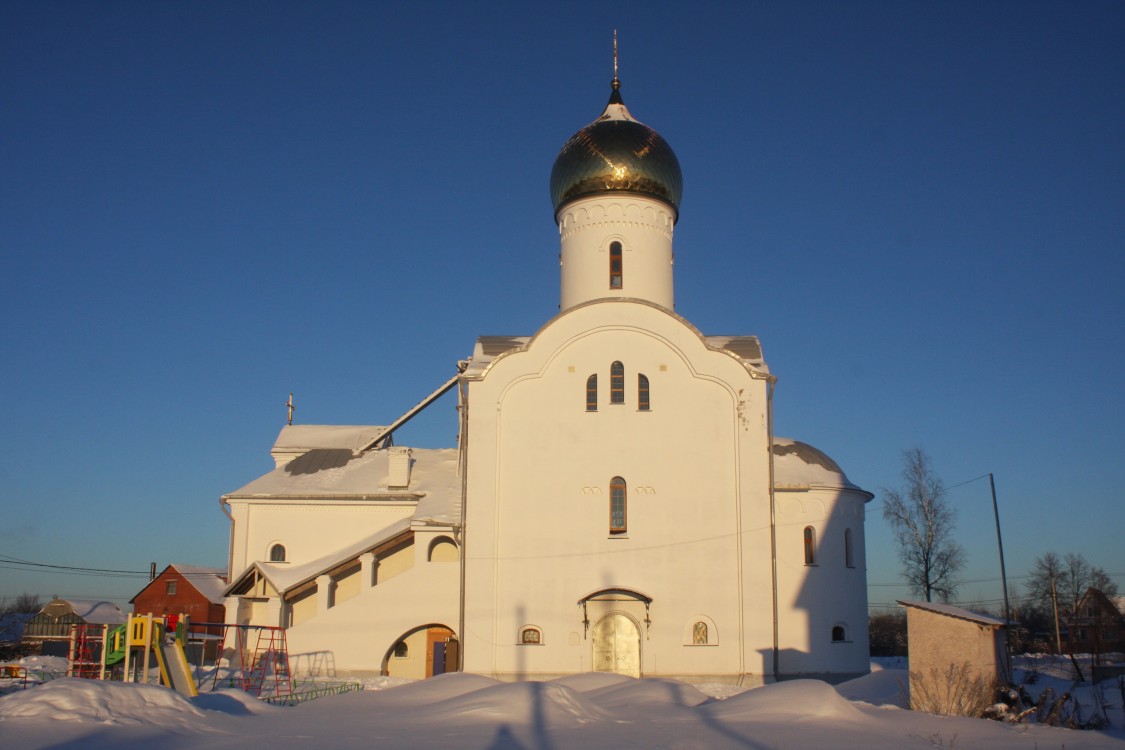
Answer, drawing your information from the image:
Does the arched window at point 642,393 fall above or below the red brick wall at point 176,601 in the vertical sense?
above

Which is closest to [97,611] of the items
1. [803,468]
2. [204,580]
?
[204,580]

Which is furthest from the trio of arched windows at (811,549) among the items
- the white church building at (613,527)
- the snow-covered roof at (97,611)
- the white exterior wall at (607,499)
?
the snow-covered roof at (97,611)

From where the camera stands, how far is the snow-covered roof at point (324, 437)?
29.7 m

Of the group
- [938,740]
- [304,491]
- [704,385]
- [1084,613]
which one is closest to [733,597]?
[704,385]

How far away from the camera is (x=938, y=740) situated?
1070cm

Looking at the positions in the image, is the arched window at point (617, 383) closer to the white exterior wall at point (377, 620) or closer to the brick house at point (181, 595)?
the white exterior wall at point (377, 620)

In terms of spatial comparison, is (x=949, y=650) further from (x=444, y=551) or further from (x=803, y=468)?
(x=444, y=551)

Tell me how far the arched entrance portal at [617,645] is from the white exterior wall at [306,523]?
7.27m

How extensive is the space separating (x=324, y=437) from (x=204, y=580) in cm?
1115

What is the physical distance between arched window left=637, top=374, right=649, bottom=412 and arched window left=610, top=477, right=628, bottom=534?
5.33ft

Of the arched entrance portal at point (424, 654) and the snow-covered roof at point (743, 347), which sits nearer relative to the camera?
the snow-covered roof at point (743, 347)

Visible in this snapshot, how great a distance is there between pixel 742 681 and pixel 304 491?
39.4 feet

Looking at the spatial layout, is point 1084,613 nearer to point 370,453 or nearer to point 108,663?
point 370,453

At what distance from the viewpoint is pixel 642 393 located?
21312 millimetres
